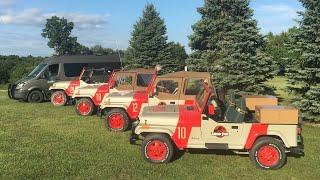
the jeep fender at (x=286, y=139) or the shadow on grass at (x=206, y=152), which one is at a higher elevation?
the jeep fender at (x=286, y=139)

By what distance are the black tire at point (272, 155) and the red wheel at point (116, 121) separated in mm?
4928

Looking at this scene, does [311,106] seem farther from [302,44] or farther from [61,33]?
[61,33]

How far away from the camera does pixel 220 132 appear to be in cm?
979

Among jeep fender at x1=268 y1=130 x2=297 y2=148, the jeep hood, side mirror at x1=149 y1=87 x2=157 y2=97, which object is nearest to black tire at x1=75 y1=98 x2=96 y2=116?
Answer: side mirror at x1=149 y1=87 x2=157 y2=97

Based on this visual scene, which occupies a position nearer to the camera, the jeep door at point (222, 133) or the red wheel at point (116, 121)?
the jeep door at point (222, 133)

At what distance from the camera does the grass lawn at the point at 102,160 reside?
29.8 feet

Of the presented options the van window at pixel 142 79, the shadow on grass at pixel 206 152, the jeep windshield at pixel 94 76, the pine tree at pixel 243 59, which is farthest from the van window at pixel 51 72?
the shadow on grass at pixel 206 152

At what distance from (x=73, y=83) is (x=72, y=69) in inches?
123

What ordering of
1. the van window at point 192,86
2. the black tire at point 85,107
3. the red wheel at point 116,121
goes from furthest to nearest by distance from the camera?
the black tire at point 85,107 → the red wheel at point 116,121 → the van window at point 192,86

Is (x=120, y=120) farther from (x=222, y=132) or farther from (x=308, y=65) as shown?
(x=308, y=65)

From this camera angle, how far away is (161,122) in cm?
987

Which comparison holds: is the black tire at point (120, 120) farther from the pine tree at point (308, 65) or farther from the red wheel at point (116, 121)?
the pine tree at point (308, 65)

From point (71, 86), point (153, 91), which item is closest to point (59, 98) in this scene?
point (71, 86)

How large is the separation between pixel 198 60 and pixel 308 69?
9.47 metres
